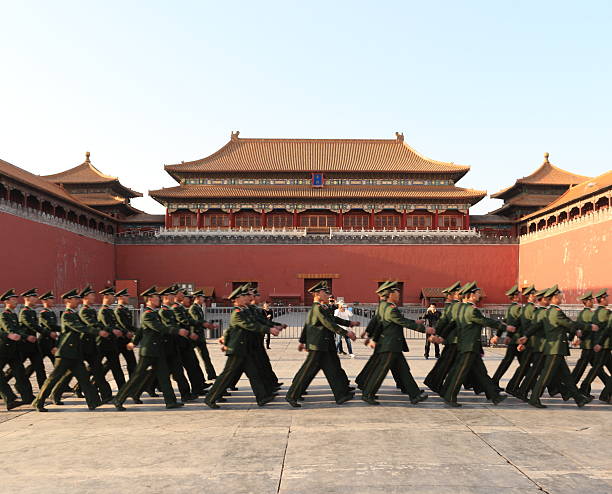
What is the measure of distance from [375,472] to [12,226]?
2080 cm

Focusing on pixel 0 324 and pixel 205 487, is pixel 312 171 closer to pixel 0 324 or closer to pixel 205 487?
pixel 0 324

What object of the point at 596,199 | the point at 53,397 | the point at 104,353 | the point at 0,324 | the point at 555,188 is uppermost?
the point at 555,188

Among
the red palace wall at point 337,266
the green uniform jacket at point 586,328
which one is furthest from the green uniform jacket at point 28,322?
the red palace wall at point 337,266

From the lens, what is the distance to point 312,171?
32750 mm

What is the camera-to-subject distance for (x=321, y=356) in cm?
596

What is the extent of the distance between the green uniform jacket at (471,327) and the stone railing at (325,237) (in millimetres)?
24192

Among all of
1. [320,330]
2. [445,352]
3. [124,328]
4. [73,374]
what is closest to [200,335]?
A: [124,328]

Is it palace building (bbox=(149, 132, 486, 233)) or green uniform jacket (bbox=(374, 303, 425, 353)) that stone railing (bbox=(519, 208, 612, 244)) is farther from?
green uniform jacket (bbox=(374, 303, 425, 353))

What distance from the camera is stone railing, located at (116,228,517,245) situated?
1189 inches

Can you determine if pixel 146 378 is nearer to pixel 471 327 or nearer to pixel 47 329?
pixel 47 329

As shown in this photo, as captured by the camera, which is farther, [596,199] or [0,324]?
[596,199]

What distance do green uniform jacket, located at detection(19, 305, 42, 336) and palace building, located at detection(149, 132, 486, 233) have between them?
25.2 meters

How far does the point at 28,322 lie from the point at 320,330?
3385 millimetres

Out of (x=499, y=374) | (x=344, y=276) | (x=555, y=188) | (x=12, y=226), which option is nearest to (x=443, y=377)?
(x=499, y=374)
